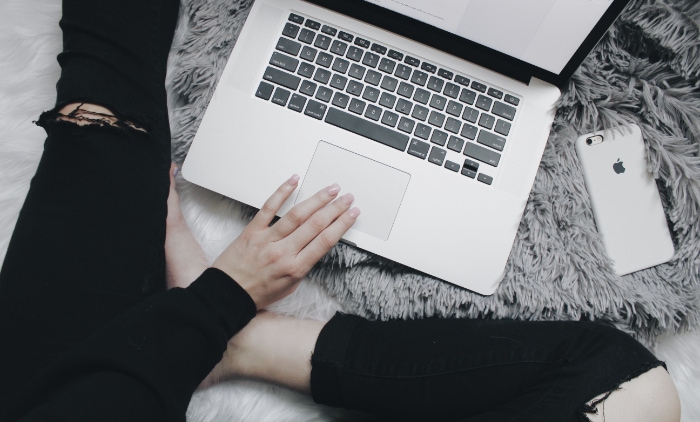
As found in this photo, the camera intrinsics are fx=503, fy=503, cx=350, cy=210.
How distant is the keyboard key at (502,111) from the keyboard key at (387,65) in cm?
12

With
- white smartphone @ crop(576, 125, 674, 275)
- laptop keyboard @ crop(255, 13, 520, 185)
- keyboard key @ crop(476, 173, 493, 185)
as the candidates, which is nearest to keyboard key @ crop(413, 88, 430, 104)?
laptop keyboard @ crop(255, 13, 520, 185)

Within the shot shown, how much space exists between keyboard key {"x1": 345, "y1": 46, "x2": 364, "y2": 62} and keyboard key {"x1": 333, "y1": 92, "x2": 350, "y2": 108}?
0.04 m

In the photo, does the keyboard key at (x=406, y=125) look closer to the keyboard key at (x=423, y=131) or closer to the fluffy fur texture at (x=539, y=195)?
the keyboard key at (x=423, y=131)

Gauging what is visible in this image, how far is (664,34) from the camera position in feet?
1.97

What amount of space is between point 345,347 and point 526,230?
0.85 feet

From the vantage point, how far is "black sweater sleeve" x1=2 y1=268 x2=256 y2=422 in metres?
0.45

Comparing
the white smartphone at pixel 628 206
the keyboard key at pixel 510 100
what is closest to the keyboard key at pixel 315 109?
the keyboard key at pixel 510 100

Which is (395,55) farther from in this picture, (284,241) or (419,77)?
(284,241)

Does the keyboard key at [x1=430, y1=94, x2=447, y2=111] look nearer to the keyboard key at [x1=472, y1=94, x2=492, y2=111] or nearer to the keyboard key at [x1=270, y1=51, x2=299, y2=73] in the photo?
the keyboard key at [x1=472, y1=94, x2=492, y2=111]

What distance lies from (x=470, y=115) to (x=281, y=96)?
8.4 inches

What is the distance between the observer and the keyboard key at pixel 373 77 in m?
0.57

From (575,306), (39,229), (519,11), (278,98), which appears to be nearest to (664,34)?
(519,11)

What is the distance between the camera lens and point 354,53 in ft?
1.89

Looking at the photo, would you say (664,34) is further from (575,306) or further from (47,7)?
(47,7)
